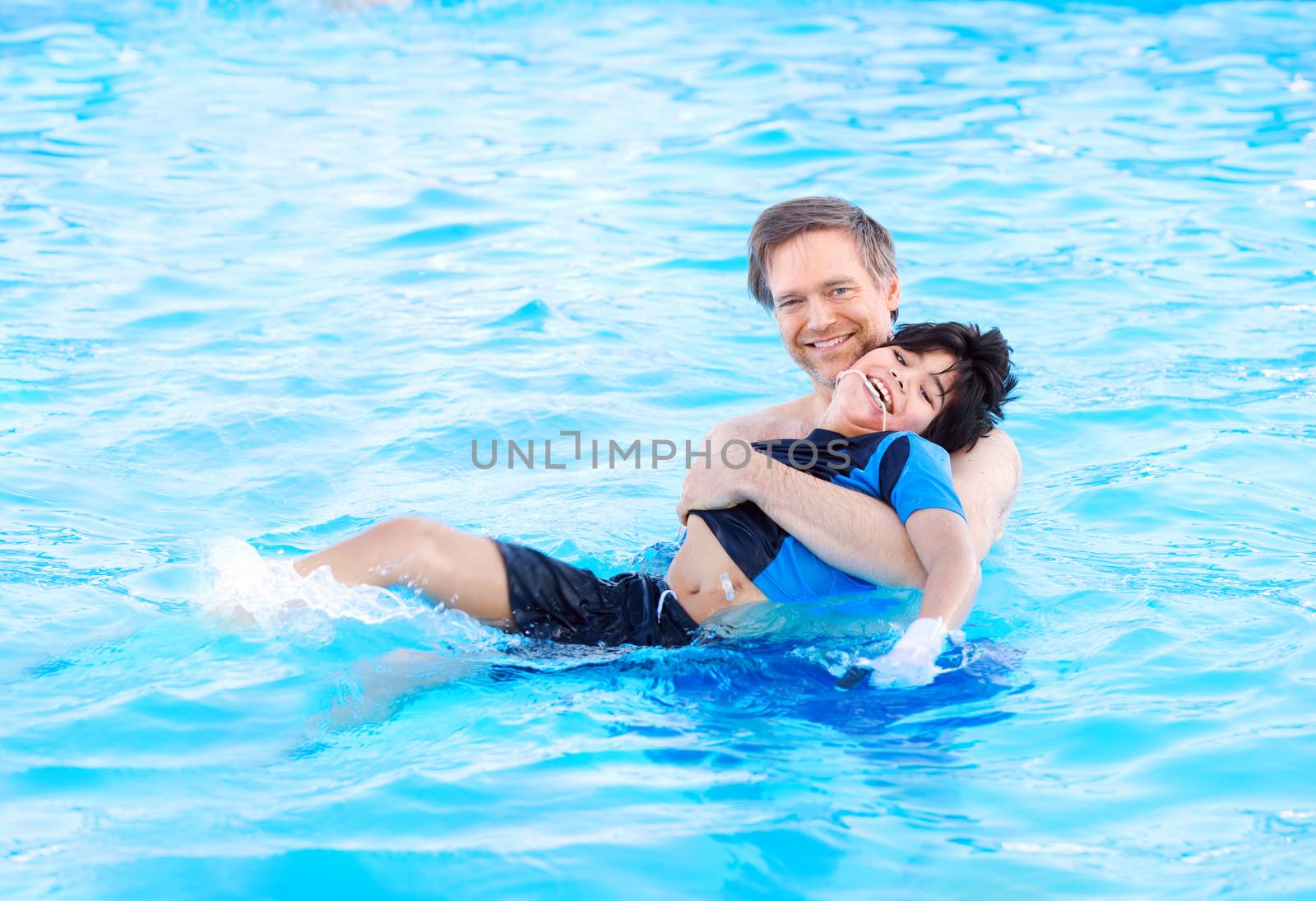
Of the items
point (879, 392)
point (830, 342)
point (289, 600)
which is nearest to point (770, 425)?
point (830, 342)

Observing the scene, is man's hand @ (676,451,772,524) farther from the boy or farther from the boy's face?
the boy's face

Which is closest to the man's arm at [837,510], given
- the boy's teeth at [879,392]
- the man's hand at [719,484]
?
the man's hand at [719,484]

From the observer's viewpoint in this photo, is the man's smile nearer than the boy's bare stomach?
No

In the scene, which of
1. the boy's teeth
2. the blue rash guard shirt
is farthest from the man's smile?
the blue rash guard shirt

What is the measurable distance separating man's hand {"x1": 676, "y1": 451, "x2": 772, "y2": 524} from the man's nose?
595 mm

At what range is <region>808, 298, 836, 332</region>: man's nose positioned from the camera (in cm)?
436

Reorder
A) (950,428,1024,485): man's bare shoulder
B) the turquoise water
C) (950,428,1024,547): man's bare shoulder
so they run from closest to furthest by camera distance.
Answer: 1. the turquoise water
2. (950,428,1024,547): man's bare shoulder
3. (950,428,1024,485): man's bare shoulder

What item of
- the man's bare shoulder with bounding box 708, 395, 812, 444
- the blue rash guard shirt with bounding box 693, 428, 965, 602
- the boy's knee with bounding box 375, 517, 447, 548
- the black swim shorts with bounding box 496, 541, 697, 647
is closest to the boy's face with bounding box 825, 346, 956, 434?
the blue rash guard shirt with bounding box 693, 428, 965, 602

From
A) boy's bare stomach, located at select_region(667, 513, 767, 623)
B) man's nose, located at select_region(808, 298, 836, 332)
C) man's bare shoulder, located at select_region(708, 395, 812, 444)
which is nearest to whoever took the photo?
boy's bare stomach, located at select_region(667, 513, 767, 623)

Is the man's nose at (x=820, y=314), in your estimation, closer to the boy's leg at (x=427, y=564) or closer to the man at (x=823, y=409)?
the man at (x=823, y=409)

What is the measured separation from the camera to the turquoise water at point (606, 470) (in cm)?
307

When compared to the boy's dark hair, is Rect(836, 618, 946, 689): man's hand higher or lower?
lower

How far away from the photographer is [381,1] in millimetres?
16844

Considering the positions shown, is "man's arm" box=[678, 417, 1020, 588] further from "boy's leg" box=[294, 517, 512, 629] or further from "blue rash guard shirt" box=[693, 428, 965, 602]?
"boy's leg" box=[294, 517, 512, 629]
